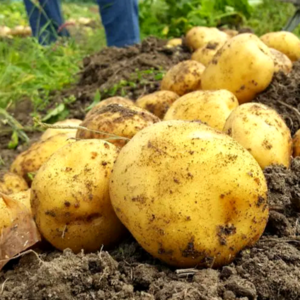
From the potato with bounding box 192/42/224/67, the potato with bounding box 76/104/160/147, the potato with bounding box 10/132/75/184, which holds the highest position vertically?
the potato with bounding box 76/104/160/147

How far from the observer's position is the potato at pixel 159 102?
279cm

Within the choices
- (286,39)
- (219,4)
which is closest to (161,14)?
(219,4)

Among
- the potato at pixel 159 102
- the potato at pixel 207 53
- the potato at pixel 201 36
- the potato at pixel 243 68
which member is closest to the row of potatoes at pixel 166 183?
the potato at pixel 243 68

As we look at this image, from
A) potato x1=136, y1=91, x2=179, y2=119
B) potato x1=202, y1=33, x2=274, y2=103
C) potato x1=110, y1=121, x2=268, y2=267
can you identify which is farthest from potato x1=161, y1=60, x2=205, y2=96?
potato x1=110, y1=121, x2=268, y2=267

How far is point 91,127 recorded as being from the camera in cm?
212

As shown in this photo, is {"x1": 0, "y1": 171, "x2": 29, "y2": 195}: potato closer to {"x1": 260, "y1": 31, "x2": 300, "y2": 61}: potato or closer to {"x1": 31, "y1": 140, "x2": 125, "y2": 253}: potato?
{"x1": 31, "y1": 140, "x2": 125, "y2": 253}: potato

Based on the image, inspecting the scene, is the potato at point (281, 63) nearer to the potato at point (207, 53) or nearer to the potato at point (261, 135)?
the potato at point (207, 53)

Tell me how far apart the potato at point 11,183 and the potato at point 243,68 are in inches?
42.0

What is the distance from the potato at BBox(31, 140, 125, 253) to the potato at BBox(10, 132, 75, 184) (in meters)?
0.59

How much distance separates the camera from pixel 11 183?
2.27 m

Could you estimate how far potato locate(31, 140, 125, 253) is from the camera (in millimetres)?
1699

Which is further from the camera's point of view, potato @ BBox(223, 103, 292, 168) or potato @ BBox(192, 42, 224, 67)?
potato @ BBox(192, 42, 224, 67)

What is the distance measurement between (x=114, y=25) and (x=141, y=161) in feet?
15.4

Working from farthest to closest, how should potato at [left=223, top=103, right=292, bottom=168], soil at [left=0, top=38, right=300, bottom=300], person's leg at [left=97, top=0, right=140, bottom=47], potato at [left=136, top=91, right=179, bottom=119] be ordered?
person's leg at [left=97, top=0, right=140, bottom=47], potato at [left=136, top=91, right=179, bottom=119], potato at [left=223, top=103, right=292, bottom=168], soil at [left=0, top=38, right=300, bottom=300]
